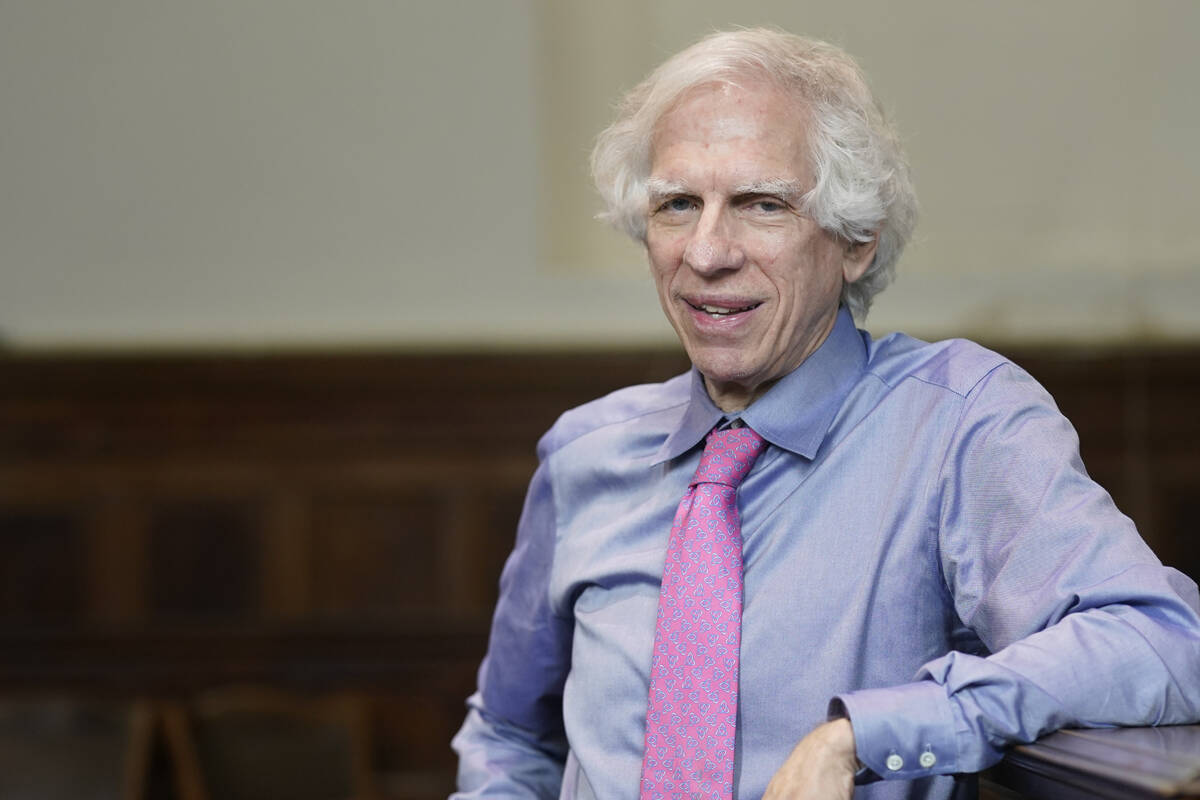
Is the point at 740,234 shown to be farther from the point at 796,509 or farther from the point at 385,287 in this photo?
the point at 385,287

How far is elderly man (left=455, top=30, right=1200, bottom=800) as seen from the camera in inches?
52.9

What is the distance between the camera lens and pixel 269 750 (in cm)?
373

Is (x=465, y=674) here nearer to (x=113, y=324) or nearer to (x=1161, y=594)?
(x=113, y=324)

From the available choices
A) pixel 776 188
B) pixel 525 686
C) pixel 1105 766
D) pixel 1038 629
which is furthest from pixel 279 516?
pixel 1105 766

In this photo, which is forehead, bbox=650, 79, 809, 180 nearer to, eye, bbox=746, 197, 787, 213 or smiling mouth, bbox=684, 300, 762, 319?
eye, bbox=746, 197, 787, 213

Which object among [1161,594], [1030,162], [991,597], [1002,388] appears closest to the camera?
[1161,594]

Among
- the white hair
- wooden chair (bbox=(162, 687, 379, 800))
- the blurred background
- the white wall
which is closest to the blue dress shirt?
the white hair

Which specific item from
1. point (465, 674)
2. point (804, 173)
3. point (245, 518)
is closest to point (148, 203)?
point (245, 518)

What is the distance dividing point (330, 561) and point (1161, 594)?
3.40 m

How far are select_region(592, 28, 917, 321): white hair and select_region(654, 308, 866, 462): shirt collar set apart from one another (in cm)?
10

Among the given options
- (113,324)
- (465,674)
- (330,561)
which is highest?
(113,324)

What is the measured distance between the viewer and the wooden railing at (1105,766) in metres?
1.05

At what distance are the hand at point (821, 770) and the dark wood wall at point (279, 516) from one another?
121 inches

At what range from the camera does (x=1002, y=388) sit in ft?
5.00
